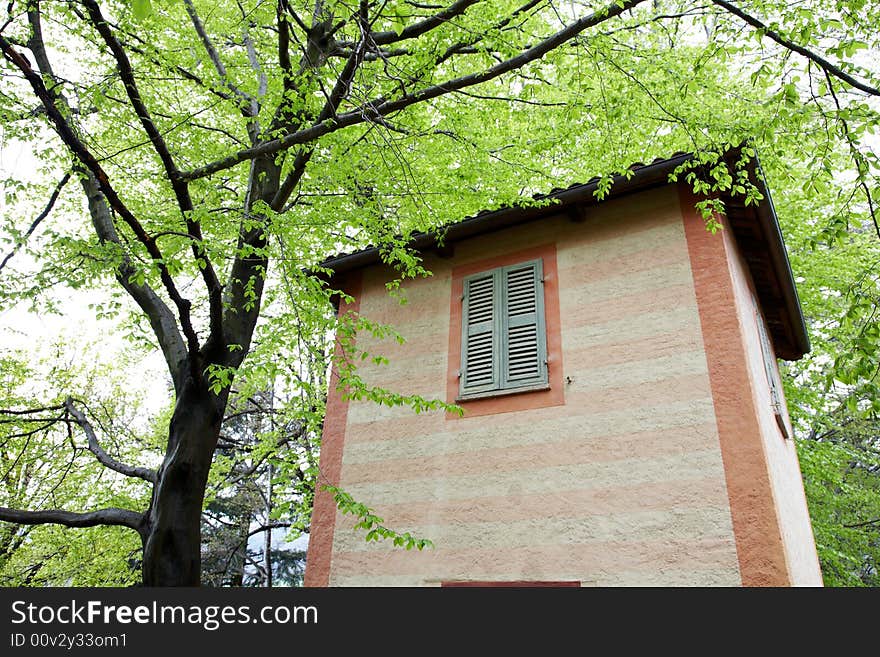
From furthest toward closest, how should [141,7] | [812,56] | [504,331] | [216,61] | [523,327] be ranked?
1. [216,61]
2. [504,331]
3. [523,327]
4. [812,56]
5. [141,7]

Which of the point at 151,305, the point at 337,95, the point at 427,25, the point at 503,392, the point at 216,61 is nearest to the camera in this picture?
the point at 337,95

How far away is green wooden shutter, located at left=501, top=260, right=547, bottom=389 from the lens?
6.69m

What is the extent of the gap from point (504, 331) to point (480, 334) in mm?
336

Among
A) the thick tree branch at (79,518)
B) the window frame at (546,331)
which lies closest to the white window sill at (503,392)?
the window frame at (546,331)

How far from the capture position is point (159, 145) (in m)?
5.19

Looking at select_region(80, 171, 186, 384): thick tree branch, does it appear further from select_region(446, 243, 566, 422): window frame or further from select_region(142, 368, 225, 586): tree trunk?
select_region(446, 243, 566, 422): window frame

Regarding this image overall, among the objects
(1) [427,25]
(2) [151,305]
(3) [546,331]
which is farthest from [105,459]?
(1) [427,25]

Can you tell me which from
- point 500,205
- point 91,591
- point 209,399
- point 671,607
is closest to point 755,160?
point 500,205

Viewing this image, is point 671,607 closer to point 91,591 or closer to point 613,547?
point 613,547

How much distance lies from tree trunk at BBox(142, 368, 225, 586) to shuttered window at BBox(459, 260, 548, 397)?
9.39ft

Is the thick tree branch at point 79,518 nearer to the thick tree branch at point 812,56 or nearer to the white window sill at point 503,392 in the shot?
the white window sill at point 503,392

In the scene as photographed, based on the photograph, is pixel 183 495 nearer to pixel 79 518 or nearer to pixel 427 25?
pixel 79 518

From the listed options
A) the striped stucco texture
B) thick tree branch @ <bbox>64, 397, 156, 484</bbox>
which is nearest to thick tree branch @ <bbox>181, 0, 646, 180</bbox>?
the striped stucco texture

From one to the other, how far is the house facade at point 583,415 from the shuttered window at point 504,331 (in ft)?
0.07
